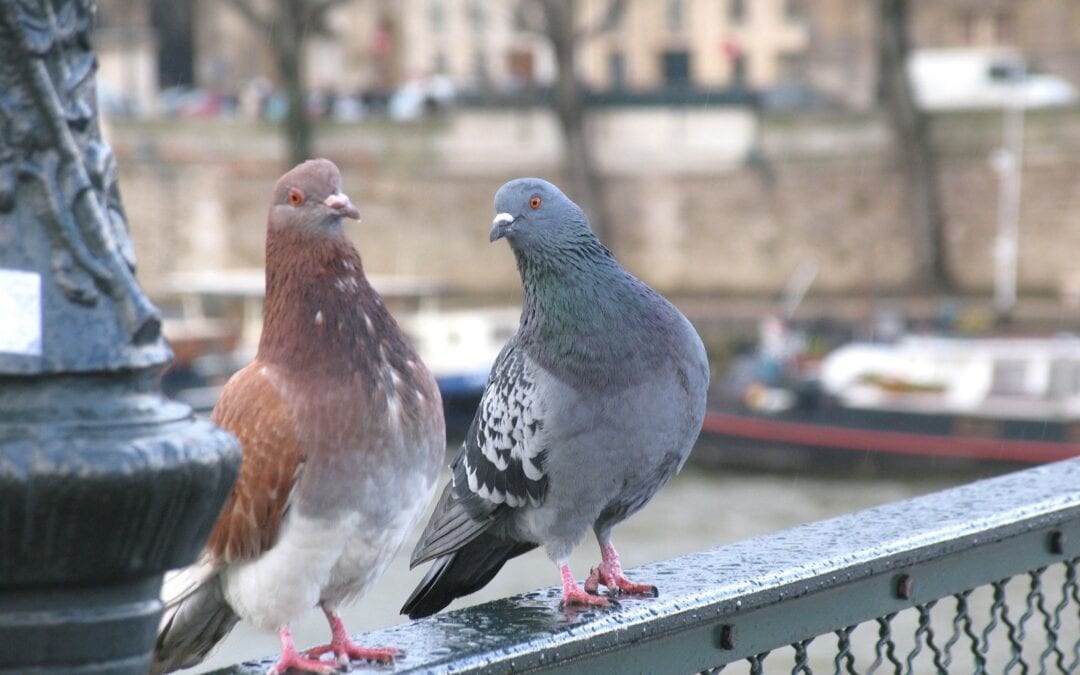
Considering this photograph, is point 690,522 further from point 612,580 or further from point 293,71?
point 612,580

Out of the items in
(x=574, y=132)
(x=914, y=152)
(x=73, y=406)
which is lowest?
(x=914, y=152)

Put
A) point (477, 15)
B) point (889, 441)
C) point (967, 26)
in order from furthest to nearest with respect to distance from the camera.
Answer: point (477, 15) → point (967, 26) → point (889, 441)

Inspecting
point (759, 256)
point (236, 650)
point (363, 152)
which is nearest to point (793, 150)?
point (759, 256)

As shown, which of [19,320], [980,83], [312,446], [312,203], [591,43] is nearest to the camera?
[19,320]

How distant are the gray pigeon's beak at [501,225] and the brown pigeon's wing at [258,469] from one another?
53 cm

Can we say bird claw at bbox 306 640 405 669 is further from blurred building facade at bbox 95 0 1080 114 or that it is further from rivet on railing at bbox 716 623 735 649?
blurred building facade at bbox 95 0 1080 114

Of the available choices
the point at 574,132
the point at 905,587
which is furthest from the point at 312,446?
the point at 574,132

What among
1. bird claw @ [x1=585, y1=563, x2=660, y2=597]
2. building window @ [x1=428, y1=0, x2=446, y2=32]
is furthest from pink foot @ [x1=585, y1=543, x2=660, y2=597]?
building window @ [x1=428, y1=0, x2=446, y2=32]

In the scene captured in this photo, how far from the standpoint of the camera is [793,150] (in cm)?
2881

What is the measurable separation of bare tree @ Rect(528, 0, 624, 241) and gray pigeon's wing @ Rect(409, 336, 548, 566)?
25.1 meters

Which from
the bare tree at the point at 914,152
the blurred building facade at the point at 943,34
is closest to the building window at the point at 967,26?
the blurred building facade at the point at 943,34

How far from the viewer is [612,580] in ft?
7.59

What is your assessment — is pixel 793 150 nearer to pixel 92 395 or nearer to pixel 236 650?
pixel 236 650

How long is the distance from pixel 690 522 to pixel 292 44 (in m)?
13.4
